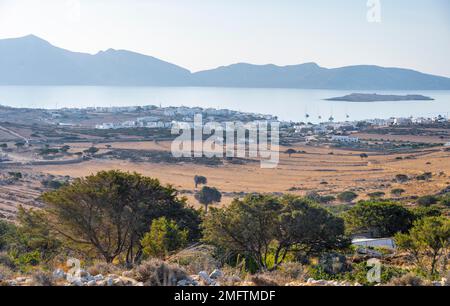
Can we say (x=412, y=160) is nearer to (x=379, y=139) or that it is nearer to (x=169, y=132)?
(x=379, y=139)

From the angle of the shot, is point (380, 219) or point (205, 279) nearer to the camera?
point (205, 279)

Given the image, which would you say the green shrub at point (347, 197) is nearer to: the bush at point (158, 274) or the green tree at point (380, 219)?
the green tree at point (380, 219)

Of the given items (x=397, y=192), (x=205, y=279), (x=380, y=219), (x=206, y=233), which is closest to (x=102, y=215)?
(x=206, y=233)

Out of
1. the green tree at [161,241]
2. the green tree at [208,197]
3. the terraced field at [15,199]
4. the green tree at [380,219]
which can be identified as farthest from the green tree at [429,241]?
the green tree at [208,197]

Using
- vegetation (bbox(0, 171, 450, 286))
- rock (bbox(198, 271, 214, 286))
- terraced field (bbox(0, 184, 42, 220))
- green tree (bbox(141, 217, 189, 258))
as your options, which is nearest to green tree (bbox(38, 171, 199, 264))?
vegetation (bbox(0, 171, 450, 286))

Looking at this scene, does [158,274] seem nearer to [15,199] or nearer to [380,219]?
[380,219]
